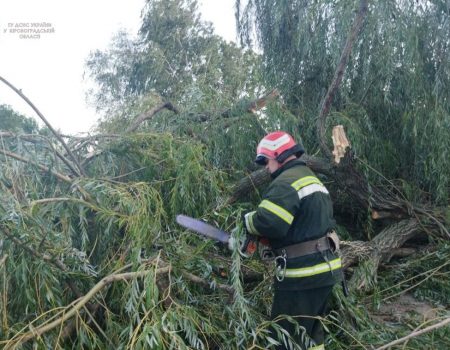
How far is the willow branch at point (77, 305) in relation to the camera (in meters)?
2.01

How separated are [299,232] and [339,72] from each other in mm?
1828

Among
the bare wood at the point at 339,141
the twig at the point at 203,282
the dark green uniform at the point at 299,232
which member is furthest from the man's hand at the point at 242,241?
the bare wood at the point at 339,141

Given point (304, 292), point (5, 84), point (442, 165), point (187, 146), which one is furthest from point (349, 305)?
point (5, 84)

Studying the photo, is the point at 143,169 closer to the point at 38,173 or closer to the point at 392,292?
the point at 38,173

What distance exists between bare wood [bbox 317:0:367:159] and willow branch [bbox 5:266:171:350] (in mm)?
2079

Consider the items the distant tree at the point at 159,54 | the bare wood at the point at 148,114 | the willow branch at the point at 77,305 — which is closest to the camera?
the willow branch at the point at 77,305

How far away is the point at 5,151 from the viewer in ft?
9.62

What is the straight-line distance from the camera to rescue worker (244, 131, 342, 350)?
93.7 inches

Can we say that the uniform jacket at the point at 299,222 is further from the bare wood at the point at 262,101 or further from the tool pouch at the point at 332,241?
the bare wood at the point at 262,101

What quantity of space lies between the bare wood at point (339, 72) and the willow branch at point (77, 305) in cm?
208

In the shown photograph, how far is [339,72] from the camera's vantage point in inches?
147

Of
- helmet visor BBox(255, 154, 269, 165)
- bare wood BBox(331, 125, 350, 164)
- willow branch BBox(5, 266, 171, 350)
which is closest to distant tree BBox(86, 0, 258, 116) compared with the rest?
bare wood BBox(331, 125, 350, 164)

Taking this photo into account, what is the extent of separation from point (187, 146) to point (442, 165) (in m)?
2.46

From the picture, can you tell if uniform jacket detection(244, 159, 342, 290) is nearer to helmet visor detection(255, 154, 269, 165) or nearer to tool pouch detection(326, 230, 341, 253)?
tool pouch detection(326, 230, 341, 253)
